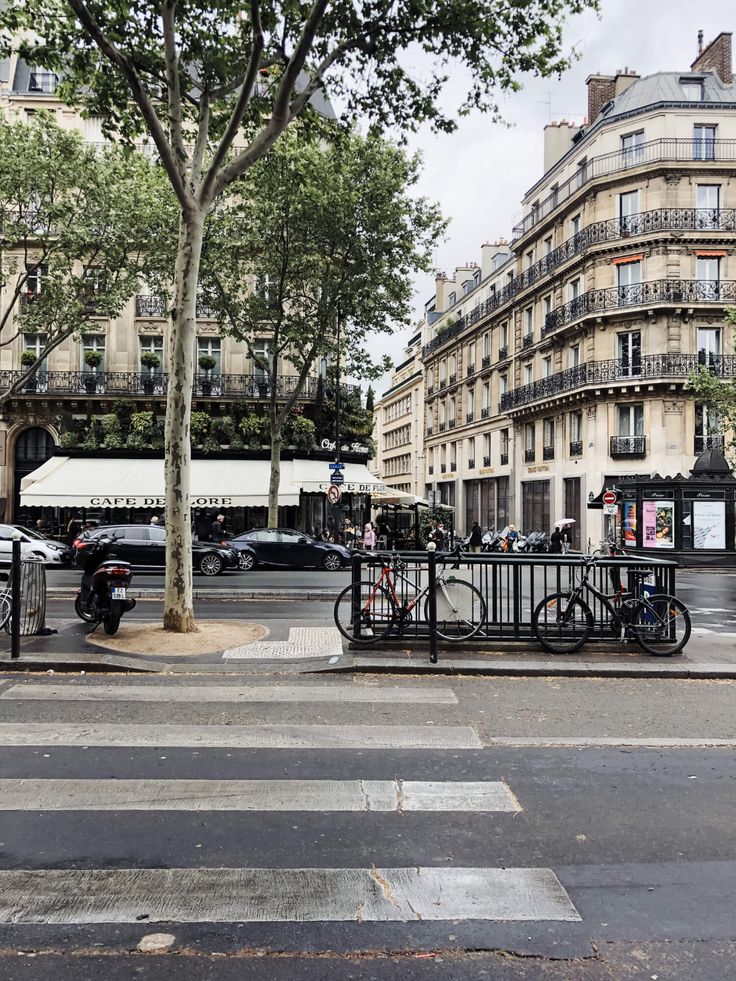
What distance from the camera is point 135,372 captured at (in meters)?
32.1

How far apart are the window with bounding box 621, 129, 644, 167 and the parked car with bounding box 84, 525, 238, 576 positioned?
25463 millimetres

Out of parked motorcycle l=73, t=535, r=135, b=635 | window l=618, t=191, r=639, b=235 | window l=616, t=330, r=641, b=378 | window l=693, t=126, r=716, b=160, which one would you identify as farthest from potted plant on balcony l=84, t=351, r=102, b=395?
window l=693, t=126, r=716, b=160

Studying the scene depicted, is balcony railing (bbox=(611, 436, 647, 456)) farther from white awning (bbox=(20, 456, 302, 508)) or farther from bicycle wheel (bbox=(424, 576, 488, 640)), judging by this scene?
bicycle wheel (bbox=(424, 576, 488, 640))

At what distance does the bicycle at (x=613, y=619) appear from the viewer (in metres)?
8.87

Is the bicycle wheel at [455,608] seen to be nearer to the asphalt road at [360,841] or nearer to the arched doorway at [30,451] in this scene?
the asphalt road at [360,841]

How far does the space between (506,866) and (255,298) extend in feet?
78.2

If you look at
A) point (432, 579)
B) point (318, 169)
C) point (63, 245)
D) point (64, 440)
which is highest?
point (318, 169)

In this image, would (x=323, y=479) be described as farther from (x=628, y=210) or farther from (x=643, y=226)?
(x=628, y=210)

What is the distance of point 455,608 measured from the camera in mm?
8930

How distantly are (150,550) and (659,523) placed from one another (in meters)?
19.4

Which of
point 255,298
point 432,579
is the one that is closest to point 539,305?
point 255,298

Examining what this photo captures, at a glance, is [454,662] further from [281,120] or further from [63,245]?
[63,245]

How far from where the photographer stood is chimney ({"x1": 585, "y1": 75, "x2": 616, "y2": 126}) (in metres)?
36.5

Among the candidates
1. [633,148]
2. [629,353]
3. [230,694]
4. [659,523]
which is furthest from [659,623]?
[633,148]
